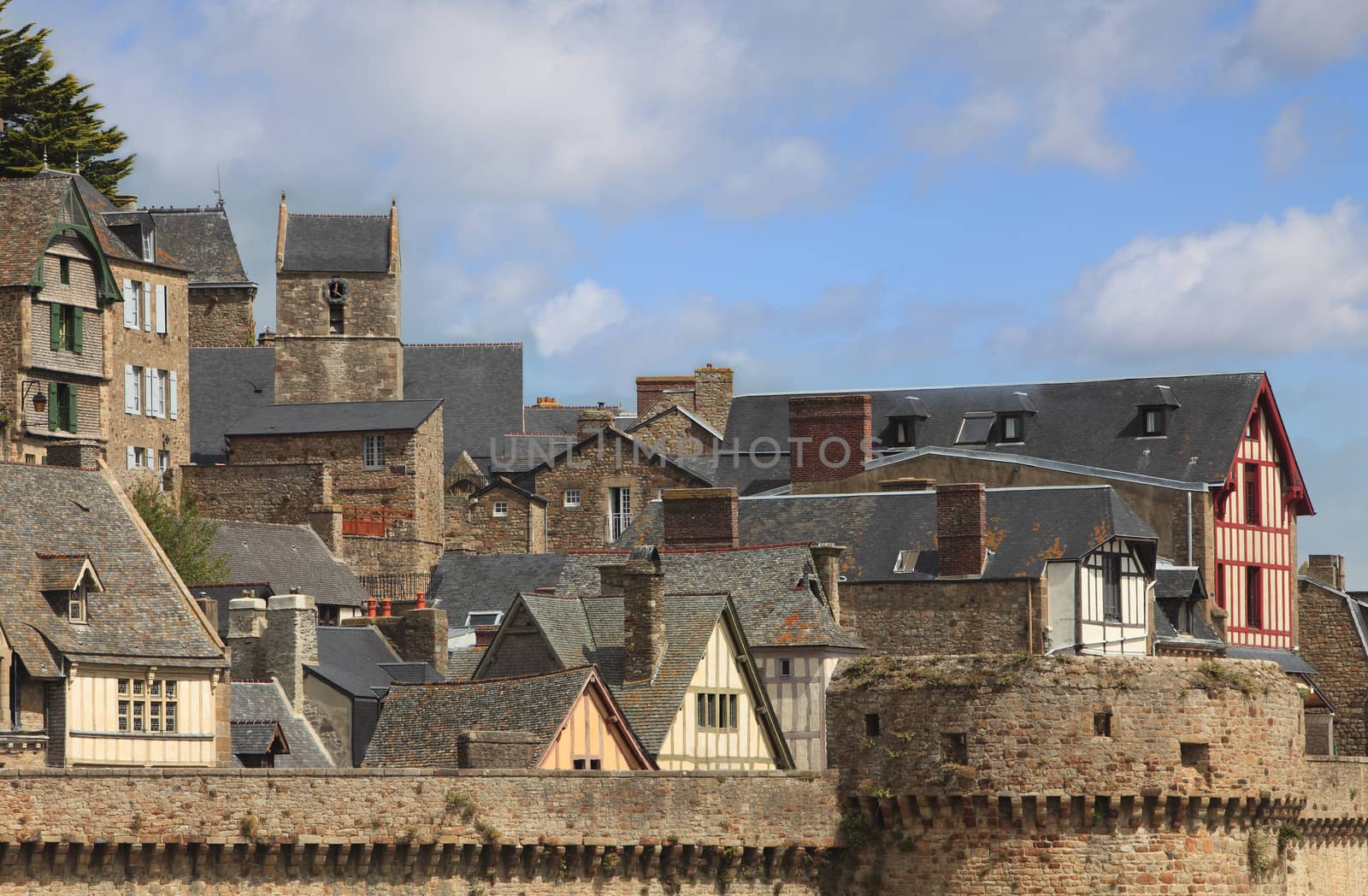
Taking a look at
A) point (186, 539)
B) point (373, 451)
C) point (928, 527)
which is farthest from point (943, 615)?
point (373, 451)

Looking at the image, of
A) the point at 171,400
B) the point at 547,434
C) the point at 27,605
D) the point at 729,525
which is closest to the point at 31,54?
the point at 171,400

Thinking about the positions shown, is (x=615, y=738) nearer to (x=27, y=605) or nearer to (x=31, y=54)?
(x=27, y=605)

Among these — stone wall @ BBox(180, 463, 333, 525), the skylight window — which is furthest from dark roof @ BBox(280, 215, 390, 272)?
the skylight window

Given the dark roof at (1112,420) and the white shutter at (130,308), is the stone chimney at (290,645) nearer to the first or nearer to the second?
the dark roof at (1112,420)

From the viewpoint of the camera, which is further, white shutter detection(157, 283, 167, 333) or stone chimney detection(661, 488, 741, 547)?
white shutter detection(157, 283, 167, 333)

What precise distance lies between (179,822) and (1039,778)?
900 centimetres

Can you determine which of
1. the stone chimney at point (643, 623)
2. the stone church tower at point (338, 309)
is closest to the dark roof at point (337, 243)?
the stone church tower at point (338, 309)

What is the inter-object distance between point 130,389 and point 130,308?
1.84m

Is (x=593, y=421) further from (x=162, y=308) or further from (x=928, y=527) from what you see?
(x=928, y=527)

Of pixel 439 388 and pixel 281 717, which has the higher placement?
pixel 439 388

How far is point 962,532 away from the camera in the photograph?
39.4 meters

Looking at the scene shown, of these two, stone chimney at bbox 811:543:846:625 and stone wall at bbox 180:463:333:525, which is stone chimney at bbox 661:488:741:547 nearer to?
stone chimney at bbox 811:543:846:625

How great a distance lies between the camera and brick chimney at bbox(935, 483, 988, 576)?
1548 inches

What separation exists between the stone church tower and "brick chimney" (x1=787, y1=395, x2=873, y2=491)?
25150 mm
